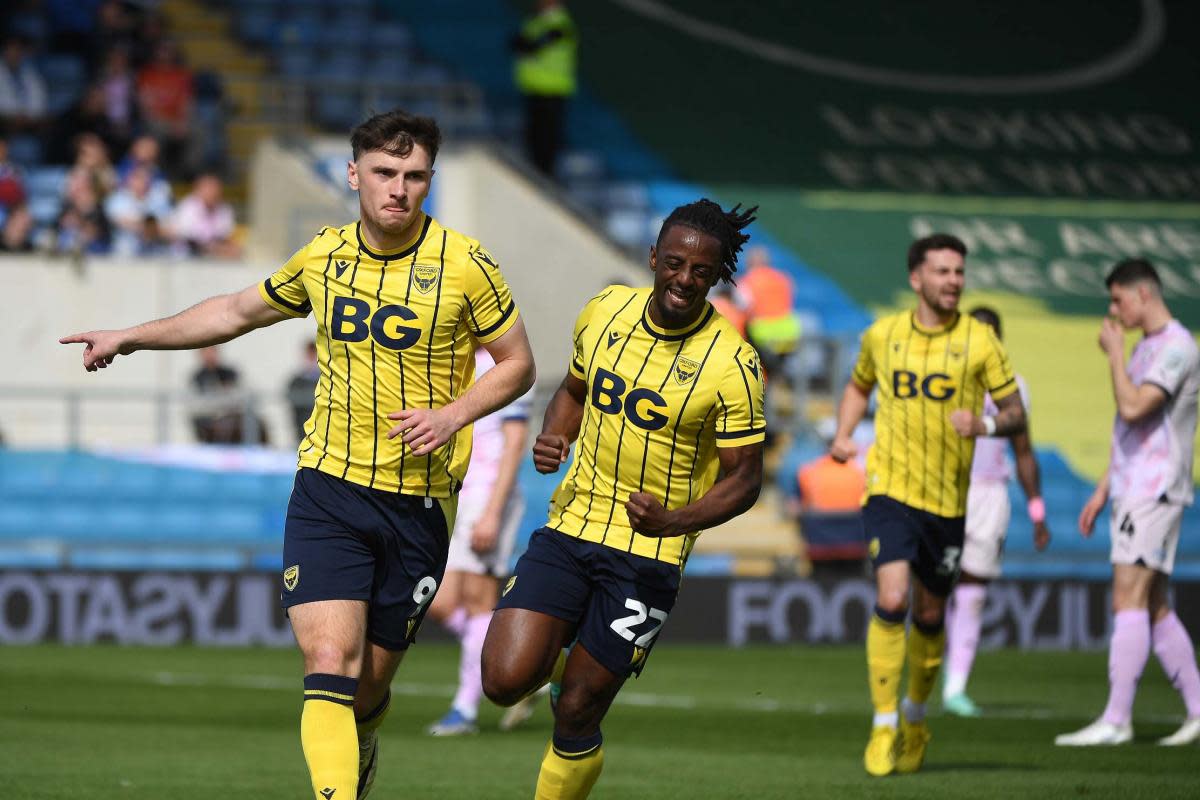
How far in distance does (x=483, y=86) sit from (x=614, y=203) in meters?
2.78

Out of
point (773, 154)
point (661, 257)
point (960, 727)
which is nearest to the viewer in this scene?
point (661, 257)

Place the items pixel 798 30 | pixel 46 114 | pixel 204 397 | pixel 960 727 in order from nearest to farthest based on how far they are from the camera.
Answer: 1. pixel 960 727
2. pixel 204 397
3. pixel 46 114
4. pixel 798 30

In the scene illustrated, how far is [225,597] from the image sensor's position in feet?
55.1

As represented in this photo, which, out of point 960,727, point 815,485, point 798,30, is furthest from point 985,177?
point 960,727

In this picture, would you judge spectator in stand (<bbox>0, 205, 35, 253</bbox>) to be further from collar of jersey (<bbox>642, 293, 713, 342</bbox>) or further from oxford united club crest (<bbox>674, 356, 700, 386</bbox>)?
oxford united club crest (<bbox>674, 356, 700, 386</bbox>)

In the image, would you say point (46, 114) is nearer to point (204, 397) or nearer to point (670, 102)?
point (204, 397)

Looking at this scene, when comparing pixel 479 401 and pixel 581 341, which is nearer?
pixel 479 401

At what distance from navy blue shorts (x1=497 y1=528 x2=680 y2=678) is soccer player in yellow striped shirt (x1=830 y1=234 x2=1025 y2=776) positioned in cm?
270

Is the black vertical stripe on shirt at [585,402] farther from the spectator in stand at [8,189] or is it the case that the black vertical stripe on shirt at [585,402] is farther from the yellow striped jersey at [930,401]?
the spectator in stand at [8,189]

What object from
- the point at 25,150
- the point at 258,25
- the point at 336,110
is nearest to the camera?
the point at 25,150

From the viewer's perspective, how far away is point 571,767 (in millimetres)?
6773

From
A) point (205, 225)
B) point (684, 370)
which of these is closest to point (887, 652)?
point (684, 370)

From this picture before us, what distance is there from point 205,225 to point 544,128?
16.1ft

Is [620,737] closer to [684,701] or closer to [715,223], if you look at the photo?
[684,701]
